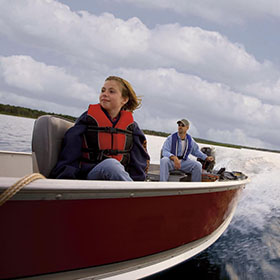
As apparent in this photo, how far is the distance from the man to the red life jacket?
1.81 m

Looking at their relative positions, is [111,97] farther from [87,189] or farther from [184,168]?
[184,168]

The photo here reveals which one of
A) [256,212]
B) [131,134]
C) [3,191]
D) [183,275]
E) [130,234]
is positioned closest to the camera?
[3,191]

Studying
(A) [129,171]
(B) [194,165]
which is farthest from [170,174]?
(A) [129,171]

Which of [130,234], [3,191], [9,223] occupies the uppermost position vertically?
[3,191]

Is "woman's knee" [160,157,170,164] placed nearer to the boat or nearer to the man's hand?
the man's hand

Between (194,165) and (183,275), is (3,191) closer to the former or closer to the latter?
(183,275)

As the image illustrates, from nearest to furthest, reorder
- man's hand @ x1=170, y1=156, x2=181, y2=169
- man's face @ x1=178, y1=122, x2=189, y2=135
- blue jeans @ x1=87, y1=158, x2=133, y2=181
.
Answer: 1. blue jeans @ x1=87, y1=158, x2=133, y2=181
2. man's hand @ x1=170, y1=156, x2=181, y2=169
3. man's face @ x1=178, y1=122, x2=189, y2=135

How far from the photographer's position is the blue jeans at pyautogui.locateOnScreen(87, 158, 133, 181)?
2.16 metres

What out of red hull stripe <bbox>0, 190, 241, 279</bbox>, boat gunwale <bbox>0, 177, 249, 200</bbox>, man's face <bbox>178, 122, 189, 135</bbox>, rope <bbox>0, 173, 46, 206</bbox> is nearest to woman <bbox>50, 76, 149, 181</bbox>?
boat gunwale <bbox>0, 177, 249, 200</bbox>

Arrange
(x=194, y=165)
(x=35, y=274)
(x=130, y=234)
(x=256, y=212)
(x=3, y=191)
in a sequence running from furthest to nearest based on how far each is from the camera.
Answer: (x=256, y=212)
(x=194, y=165)
(x=130, y=234)
(x=35, y=274)
(x=3, y=191)

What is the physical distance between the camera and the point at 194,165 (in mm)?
4176

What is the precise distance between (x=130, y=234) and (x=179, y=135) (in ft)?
7.98

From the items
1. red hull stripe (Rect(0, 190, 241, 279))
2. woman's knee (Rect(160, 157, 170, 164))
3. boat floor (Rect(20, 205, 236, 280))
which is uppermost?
woman's knee (Rect(160, 157, 170, 164))

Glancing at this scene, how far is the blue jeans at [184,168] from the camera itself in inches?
161
